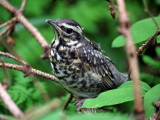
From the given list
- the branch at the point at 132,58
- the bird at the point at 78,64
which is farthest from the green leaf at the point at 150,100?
the bird at the point at 78,64

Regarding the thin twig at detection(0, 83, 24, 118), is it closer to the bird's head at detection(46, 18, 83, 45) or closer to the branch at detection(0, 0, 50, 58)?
the branch at detection(0, 0, 50, 58)

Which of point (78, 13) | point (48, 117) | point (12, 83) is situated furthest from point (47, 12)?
point (48, 117)

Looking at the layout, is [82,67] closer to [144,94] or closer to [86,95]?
[86,95]

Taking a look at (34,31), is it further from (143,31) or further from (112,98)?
(143,31)

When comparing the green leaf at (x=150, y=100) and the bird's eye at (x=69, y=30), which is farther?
the bird's eye at (x=69, y=30)

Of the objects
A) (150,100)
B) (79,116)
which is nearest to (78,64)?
(150,100)

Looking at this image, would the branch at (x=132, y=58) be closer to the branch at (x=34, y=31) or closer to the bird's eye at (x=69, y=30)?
Result: the branch at (x=34, y=31)
